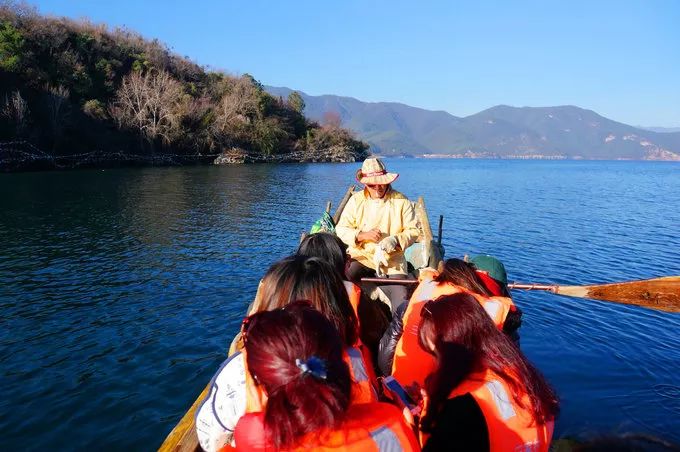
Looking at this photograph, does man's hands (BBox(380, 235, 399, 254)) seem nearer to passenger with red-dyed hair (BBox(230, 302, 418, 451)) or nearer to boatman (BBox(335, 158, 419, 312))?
boatman (BBox(335, 158, 419, 312))

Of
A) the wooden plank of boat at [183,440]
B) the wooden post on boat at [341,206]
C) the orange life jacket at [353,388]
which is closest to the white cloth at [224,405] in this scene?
the orange life jacket at [353,388]

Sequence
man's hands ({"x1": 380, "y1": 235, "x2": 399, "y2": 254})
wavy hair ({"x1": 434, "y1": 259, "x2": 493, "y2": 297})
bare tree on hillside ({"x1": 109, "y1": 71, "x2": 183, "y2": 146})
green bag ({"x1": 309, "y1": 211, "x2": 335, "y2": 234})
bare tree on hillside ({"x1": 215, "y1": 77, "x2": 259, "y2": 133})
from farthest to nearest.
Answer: bare tree on hillside ({"x1": 215, "y1": 77, "x2": 259, "y2": 133}), bare tree on hillside ({"x1": 109, "y1": 71, "x2": 183, "y2": 146}), green bag ({"x1": 309, "y1": 211, "x2": 335, "y2": 234}), man's hands ({"x1": 380, "y1": 235, "x2": 399, "y2": 254}), wavy hair ({"x1": 434, "y1": 259, "x2": 493, "y2": 297})

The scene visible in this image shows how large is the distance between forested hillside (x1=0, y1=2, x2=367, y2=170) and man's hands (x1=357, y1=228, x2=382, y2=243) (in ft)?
155

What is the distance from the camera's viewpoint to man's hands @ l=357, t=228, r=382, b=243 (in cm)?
668

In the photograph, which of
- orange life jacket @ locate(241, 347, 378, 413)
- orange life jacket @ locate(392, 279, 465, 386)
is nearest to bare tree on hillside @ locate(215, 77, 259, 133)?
orange life jacket @ locate(392, 279, 465, 386)

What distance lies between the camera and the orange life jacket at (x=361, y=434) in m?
2.10

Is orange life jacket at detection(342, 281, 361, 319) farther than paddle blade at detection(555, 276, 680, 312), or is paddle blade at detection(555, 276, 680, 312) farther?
paddle blade at detection(555, 276, 680, 312)

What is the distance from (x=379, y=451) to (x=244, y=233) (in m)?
19.4

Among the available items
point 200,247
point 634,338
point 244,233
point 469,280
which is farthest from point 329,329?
point 244,233

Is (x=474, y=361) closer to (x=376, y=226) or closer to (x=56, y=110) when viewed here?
(x=376, y=226)

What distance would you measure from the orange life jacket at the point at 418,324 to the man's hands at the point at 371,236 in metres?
2.36

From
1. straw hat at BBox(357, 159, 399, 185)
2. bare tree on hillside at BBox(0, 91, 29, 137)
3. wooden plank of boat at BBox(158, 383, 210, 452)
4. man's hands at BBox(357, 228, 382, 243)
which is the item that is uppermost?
bare tree on hillside at BBox(0, 91, 29, 137)

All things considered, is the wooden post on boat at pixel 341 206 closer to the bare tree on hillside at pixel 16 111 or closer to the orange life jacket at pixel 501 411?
the orange life jacket at pixel 501 411

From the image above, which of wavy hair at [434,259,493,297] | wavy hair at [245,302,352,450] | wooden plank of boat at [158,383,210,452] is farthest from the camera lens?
wavy hair at [434,259,493,297]
